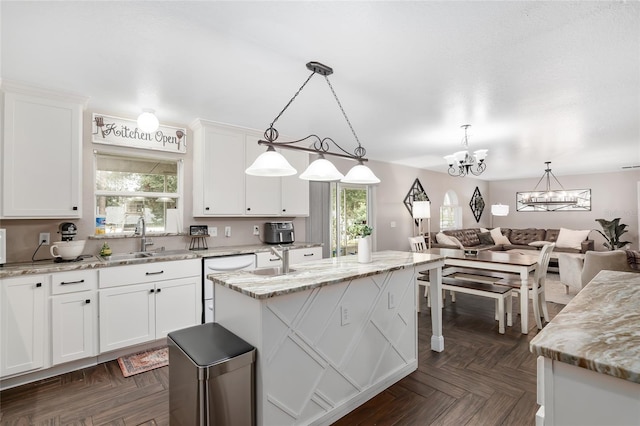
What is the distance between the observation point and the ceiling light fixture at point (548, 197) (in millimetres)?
8555

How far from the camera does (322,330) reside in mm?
1927

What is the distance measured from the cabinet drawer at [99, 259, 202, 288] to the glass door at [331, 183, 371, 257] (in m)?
2.75

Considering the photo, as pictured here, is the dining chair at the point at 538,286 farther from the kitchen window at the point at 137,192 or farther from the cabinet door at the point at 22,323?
the cabinet door at the point at 22,323

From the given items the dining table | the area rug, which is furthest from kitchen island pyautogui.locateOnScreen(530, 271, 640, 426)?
the area rug

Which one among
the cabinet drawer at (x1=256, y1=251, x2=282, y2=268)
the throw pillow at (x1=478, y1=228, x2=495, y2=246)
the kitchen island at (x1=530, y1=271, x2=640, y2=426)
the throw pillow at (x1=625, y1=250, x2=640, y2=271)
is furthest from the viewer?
the throw pillow at (x1=478, y1=228, x2=495, y2=246)

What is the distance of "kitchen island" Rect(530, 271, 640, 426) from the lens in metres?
0.85

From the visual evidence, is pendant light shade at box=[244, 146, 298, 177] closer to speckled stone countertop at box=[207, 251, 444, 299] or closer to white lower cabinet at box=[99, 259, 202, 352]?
speckled stone countertop at box=[207, 251, 444, 299]

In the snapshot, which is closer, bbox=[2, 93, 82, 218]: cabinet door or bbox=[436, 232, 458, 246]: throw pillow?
bbox=[2, 93, 82, 218]: cabinet door

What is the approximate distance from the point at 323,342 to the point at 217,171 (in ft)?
8.12

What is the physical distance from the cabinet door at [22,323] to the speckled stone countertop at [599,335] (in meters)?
3.24

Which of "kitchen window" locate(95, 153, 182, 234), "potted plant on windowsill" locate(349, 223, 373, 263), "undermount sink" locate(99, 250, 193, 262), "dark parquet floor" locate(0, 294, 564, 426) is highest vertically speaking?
"kitchen window" locate(95, 153, 182, 234)

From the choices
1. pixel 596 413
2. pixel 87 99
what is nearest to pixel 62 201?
pixel 87 99

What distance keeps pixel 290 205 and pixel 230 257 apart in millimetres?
1217

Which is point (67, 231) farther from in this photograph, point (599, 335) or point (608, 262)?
point (608, 262)
